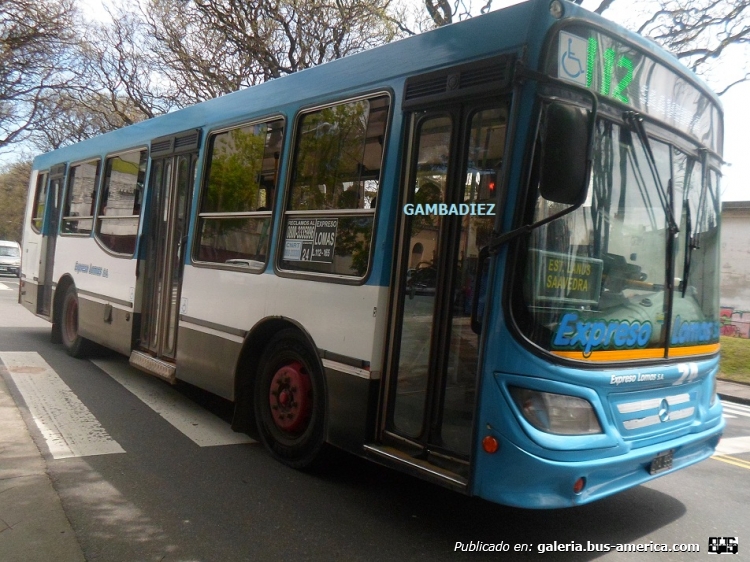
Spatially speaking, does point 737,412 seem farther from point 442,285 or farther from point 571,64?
Result: point 571,64

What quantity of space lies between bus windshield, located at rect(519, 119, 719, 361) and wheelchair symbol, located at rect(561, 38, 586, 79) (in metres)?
0.34

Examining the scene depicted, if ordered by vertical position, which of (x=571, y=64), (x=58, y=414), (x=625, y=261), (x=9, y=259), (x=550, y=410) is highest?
(x=571, y=64)

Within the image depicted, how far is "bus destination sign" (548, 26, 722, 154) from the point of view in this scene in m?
3.78

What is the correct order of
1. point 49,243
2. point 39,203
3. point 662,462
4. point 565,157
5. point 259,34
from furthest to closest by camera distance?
point 259,34, point 39,203, point 49,243, point 662,462, point 565,157

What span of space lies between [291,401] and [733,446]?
16.5ft

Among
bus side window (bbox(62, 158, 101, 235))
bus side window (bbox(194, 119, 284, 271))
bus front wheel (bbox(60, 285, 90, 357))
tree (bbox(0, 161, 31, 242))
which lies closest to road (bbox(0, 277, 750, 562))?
bus side window (bbox(194, 119, 284, 271))

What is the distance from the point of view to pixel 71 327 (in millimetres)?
10102

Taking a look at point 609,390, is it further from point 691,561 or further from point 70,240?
point 70,240

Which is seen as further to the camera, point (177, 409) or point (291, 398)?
point (177, 409)

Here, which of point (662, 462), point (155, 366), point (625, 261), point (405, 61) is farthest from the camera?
point (155, 366)

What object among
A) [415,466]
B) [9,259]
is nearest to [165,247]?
[415,466]

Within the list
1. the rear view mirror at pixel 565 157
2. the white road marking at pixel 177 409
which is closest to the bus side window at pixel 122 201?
the white road marking at pixel 177 409

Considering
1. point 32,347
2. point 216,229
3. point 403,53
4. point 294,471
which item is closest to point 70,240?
point 32,347

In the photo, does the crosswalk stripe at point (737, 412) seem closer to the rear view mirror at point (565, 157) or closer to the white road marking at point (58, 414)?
the rear view mirror at point (565, 157)
